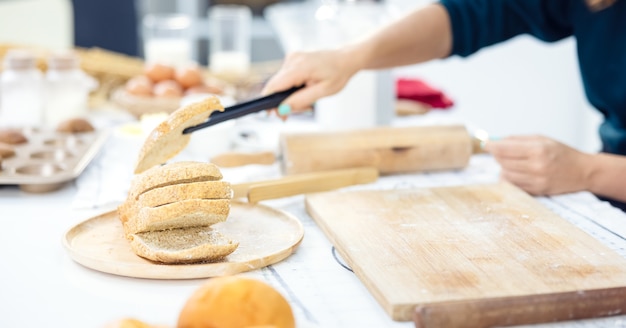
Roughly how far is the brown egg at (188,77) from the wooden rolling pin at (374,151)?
0.52 meters

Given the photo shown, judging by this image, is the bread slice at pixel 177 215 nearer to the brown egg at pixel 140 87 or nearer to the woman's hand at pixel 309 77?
the woman's hand at pixel 309 77

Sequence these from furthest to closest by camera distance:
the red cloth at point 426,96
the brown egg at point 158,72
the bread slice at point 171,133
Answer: the red cloth at point 426,96 → the brown egg at point 158,72 → the bread slice at point 171,133

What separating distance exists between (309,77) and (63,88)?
69 cm

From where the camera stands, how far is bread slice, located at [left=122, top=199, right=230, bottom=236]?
1014 millimetres

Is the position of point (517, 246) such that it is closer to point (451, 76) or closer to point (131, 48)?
point (131, 48)

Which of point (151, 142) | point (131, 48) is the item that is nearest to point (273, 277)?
point (151, 142)

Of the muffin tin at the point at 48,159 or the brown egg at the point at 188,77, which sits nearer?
the muffin tin at the point at 48,159

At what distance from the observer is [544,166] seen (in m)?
1.36

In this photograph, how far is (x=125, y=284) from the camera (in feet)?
3.22

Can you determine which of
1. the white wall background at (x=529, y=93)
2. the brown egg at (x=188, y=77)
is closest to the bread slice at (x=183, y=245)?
the brown egg at (x=188, y=77)

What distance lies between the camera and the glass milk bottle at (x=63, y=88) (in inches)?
72.9

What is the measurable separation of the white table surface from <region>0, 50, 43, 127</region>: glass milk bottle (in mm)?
457

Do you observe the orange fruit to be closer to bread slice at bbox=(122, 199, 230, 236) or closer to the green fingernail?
bread slice at bbox=(122, 199, 230, 236)

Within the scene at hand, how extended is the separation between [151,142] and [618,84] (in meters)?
Answer: 0.99
